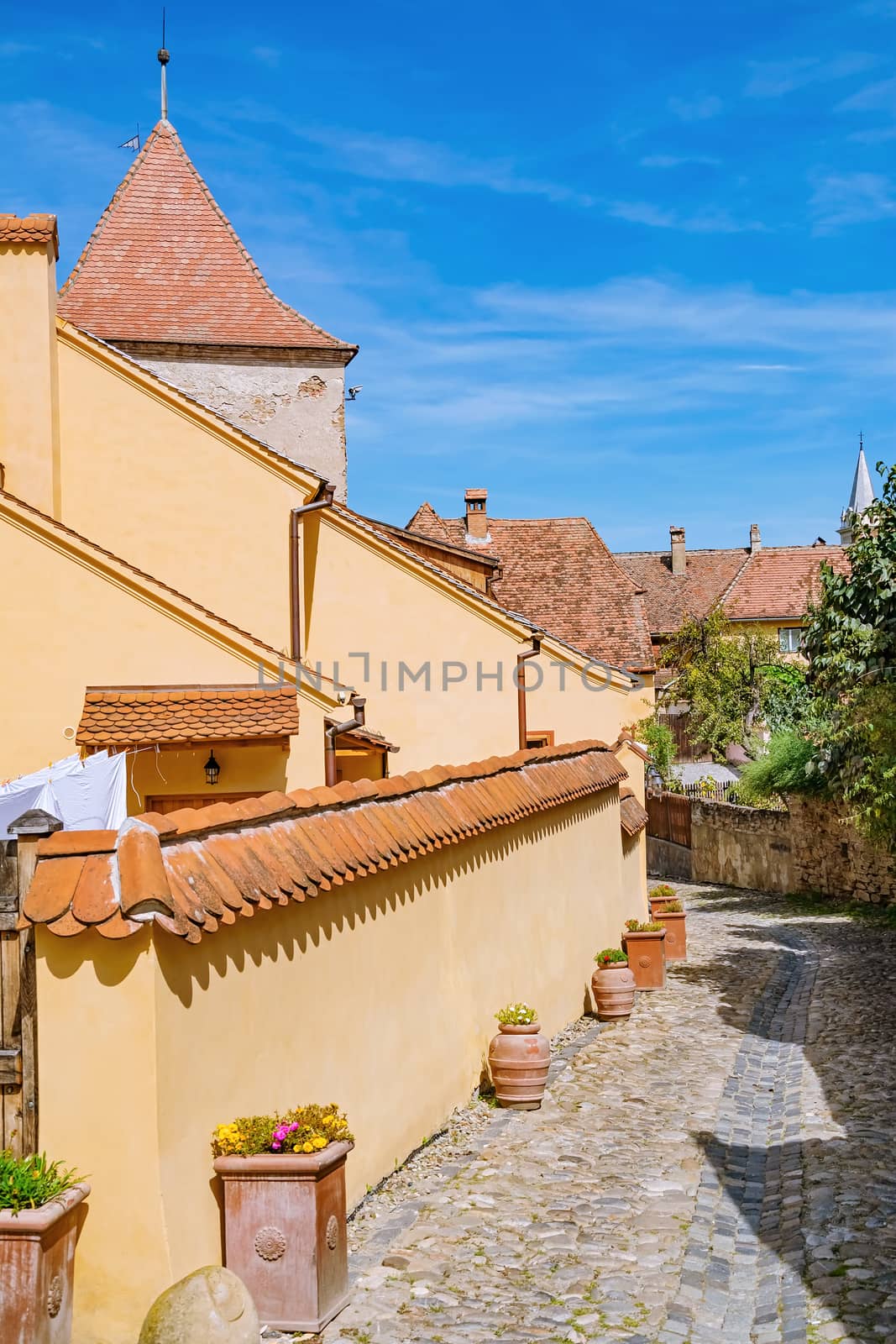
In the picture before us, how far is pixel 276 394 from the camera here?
2202 centimetres

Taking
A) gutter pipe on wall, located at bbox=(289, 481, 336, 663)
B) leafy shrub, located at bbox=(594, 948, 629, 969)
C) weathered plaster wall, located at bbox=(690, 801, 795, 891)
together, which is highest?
gutter pipe on wall, located at bbox=(289, 481, 336, 663)

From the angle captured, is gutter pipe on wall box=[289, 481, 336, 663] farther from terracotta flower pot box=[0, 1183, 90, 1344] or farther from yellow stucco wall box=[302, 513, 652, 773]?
terracotta flower pot box=[0, 1183, 90, 1344]

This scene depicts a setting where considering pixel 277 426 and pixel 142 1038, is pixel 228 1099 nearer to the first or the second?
pixel 142 1038

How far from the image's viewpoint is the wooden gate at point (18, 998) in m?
4.90

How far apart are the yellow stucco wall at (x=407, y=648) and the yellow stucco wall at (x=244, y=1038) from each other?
25.7ft

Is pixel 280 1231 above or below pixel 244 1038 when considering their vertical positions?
below

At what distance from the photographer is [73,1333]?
4777 mm

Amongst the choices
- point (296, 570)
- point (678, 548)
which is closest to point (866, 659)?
point (296, 570)

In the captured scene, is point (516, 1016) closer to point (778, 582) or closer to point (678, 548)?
point (778, 582)

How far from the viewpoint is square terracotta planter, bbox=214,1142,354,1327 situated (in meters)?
5.29

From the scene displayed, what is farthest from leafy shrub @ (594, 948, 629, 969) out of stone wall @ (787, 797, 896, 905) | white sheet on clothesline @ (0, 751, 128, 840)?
stone wall @ (787, 797, 896, 905)

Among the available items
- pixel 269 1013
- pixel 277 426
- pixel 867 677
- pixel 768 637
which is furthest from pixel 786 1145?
pixel 768 637

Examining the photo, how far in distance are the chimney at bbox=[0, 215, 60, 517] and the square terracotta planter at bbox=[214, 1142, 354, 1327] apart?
10.5m

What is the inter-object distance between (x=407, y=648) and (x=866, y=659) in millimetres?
6434
